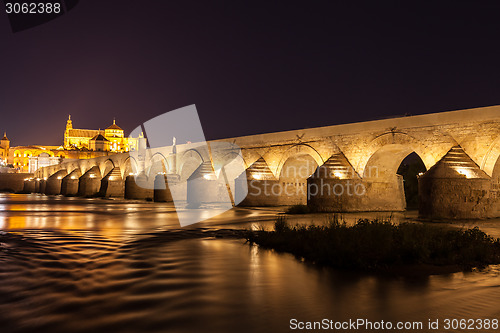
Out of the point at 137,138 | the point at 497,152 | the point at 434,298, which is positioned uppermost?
the point at 137,138

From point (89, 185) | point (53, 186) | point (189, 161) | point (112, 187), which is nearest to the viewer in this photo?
point (189, 161)

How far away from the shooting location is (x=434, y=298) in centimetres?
416

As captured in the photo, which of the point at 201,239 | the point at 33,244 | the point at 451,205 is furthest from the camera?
the point at 451,205

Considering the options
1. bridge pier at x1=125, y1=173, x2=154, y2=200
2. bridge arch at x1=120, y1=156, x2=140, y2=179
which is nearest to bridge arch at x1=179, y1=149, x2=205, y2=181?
bridge pier at x1=125, y1=173, x2=154, y2=200

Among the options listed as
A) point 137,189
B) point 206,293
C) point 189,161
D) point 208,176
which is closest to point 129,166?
point 137,189

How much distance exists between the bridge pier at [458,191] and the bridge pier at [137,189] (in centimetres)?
2109

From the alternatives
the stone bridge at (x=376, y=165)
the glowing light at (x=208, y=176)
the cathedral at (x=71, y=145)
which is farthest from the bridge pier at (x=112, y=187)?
the cathedral at (x=71, y=145)

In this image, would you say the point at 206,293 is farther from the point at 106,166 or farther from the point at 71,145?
the point at 71,145

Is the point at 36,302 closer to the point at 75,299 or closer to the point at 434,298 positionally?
the point at 75,299

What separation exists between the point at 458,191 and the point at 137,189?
22417mm

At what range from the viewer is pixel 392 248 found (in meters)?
5.80

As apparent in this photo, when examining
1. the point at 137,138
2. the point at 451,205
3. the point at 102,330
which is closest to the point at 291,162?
the point at 451,205

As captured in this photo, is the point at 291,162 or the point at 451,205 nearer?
the point at 451,205

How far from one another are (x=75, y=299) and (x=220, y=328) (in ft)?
5.38
